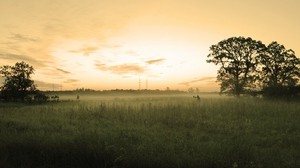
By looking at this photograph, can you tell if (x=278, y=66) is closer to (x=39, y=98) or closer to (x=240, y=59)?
(x=240, y=59)

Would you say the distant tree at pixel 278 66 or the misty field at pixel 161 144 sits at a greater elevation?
the distant tree at pixel 278 66

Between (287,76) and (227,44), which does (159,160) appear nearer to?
(227,44)

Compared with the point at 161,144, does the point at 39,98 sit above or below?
above

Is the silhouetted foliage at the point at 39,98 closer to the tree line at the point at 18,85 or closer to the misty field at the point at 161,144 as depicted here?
the tree line at the point at 18,85

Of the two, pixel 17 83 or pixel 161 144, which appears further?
pixel 17 83

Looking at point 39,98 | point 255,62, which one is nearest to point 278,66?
point 255,62

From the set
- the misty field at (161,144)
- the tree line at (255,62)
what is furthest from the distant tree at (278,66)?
the misty field at (161,144)

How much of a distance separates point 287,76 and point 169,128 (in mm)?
33345

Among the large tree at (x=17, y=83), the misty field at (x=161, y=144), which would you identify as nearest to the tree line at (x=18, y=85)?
the large tree at (x=17, y=83)

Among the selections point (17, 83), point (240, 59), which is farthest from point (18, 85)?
point (240, 59)

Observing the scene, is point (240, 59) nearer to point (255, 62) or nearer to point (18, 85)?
point (255, 62)

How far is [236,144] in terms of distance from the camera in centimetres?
934

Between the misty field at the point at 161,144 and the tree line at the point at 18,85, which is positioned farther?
the tree line at the point at 18,85

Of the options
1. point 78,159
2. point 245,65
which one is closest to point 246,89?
point 245,65
